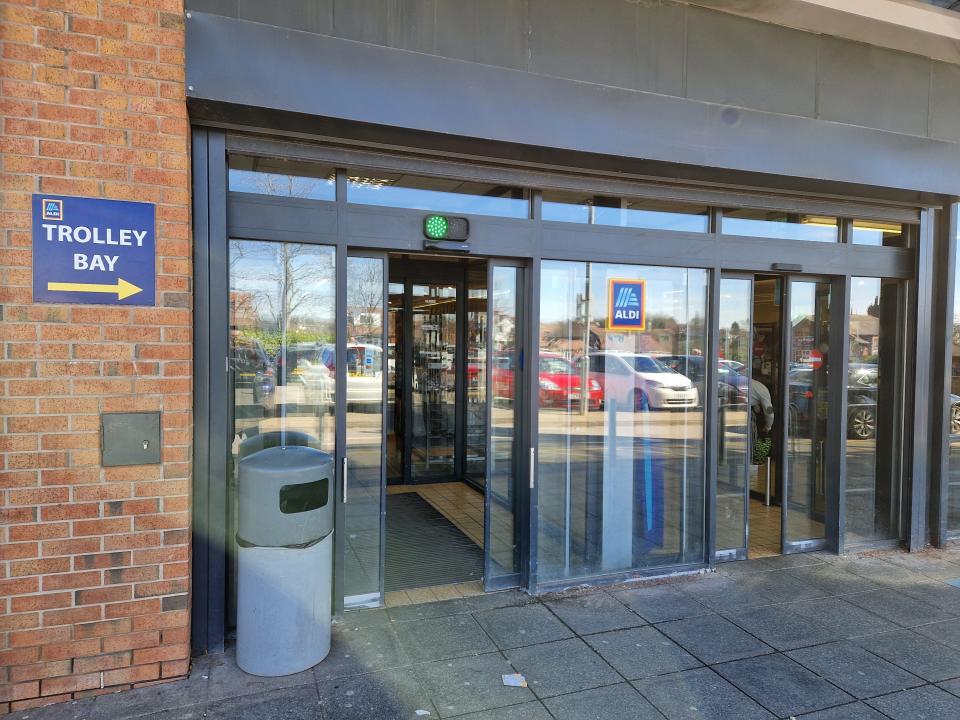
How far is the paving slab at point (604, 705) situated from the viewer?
123 inches

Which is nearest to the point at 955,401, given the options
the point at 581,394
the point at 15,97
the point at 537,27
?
the point at 581,394

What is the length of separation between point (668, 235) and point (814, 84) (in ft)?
5.37

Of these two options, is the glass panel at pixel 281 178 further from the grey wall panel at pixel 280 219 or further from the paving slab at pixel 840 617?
the paving slab at pixel 840 617

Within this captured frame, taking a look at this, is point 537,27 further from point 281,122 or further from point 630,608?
point 630,608

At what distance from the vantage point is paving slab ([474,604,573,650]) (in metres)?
3.89

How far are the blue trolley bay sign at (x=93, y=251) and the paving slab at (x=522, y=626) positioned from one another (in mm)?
2832

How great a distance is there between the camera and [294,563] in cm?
351

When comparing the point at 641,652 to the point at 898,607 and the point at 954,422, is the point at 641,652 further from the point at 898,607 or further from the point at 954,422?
the point at 954,422

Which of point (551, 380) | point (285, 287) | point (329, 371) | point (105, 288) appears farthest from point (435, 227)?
point (105, 288)

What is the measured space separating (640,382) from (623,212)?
133 cm

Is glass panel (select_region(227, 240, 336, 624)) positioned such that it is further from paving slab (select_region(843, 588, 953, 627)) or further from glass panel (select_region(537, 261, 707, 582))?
paving slab (select_region(843, 588, 953, 627))

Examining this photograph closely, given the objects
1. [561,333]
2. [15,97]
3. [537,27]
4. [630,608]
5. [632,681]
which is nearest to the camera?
[15,97]

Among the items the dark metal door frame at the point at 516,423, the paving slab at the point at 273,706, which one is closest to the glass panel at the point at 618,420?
the dark metal door frame at the point at 516,423

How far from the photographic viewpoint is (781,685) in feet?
11.2
